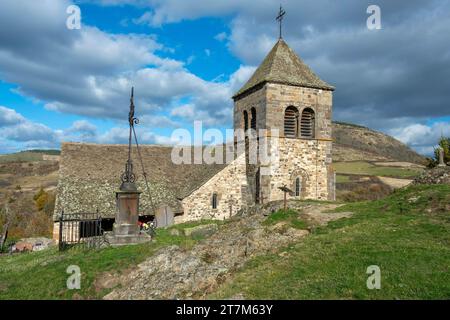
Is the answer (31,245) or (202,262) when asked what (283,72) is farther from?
(31,245)

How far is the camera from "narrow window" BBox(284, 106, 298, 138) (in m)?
25.2

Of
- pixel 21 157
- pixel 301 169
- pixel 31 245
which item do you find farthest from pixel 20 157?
pixel 301 169

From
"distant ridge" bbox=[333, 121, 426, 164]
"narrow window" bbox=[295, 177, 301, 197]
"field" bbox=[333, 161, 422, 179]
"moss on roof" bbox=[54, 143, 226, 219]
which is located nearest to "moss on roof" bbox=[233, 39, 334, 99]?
"narrow window" bbox=[295, 177, 301, 197]

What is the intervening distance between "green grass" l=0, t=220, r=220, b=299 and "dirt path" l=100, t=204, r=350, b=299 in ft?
2.23

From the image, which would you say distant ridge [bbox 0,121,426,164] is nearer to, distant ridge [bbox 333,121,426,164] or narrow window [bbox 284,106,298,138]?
distant ridge [bbox 333,121,426,164]

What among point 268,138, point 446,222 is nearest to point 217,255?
point 446,222

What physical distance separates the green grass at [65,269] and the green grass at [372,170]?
44.7 meters

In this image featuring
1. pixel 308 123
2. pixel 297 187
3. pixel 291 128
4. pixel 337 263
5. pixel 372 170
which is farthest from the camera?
pixel 372 170

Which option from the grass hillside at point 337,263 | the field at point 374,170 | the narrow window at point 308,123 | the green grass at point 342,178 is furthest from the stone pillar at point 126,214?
the field at point 374,170

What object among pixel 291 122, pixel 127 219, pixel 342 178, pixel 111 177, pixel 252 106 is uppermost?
pixel 252 106

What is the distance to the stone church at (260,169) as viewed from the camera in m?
24.3

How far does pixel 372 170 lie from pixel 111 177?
4317 cm

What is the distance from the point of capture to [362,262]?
32.1 ft
